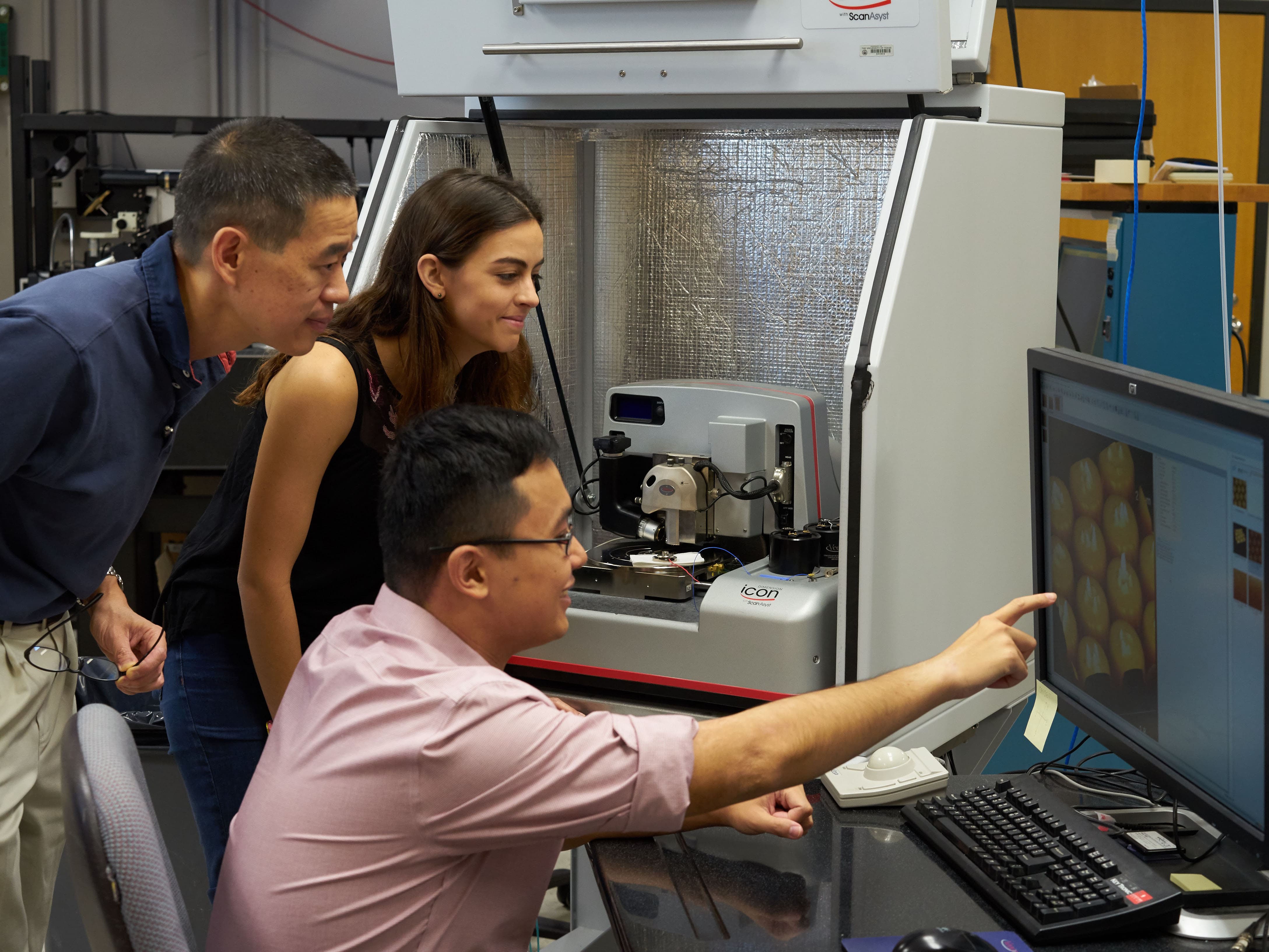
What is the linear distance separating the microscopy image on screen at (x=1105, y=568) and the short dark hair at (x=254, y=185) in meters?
→ 0.86

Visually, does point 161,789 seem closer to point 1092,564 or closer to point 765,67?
point 765,67

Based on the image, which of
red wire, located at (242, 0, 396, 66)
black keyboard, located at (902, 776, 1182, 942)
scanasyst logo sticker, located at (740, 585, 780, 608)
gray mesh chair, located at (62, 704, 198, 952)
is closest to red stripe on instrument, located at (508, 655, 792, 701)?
scanasyst logo sticker, located at (740, 585, 780, 608)

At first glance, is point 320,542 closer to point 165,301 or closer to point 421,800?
point 165,301

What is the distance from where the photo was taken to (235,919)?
104 cm

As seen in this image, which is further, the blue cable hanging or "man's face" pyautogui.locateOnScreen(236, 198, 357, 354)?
the blue cable hanging

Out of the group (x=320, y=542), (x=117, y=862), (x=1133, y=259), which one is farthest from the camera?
(x=1133, y=259)

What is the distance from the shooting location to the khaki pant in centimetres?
141

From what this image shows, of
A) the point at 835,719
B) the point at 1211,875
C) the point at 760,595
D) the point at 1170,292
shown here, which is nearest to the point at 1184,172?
the point at 1170,292

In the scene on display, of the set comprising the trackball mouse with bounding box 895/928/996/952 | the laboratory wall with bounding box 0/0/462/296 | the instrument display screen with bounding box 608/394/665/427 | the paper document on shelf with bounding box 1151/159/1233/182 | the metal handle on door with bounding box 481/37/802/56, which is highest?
the laboratory wall with bounding box 0/0/462/296

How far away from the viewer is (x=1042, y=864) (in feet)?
3.74

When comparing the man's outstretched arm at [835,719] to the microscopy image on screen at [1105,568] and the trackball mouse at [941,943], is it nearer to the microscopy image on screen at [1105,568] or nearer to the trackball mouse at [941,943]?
the microscopy image on screen at [1105,568]

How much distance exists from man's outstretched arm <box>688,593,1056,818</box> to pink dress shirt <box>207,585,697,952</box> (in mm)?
34

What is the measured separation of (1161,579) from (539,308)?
1344mm

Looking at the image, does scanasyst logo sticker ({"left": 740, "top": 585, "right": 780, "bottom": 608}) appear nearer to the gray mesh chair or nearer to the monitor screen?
the monitor screen
